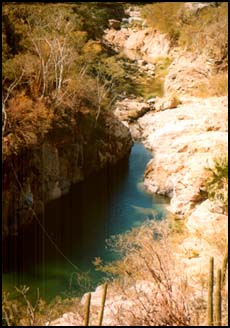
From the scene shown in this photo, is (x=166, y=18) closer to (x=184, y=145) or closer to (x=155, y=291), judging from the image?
(x=184, y=145)

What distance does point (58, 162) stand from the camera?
83.8ft

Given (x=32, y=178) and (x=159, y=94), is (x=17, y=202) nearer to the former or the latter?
(x=32, y=178)

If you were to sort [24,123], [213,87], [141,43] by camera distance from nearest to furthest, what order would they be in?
[24,123]
[213,87]
[141,43]

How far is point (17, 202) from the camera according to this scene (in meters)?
21.8

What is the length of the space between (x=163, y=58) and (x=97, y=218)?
27.4 metres

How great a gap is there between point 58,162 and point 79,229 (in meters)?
4.32

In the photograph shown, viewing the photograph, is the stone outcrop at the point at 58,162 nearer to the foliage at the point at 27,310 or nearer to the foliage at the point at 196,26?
the foliage at the point at 27,310

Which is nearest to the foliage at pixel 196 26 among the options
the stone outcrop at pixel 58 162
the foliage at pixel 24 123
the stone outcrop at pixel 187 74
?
the stone outcrop at pixel 187 74

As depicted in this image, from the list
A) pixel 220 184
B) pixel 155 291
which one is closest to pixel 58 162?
pixel 220 184

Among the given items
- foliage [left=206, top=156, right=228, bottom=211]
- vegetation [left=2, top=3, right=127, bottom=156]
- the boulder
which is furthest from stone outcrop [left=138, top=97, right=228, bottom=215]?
the boulder

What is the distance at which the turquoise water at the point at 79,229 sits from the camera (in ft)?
63.7

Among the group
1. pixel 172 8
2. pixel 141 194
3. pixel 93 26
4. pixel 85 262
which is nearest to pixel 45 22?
pixel 93 26

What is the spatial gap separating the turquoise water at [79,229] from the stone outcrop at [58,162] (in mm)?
644

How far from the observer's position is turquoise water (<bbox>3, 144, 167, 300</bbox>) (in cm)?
1942
